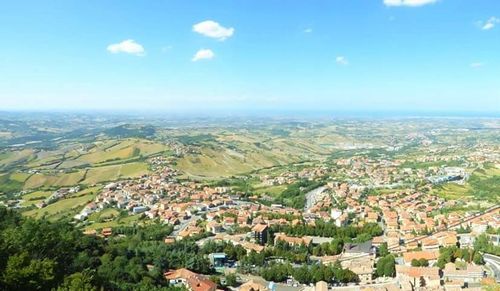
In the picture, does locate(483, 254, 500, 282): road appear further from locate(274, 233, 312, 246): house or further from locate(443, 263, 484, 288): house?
locate(274, 233, 312, 246): house

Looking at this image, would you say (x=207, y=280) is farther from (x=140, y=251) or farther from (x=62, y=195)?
(x=62, y=195)

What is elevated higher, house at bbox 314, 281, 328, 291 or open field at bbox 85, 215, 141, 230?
house at bbox 314, 281, 328, 291

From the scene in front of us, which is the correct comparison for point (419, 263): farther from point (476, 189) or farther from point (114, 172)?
point (114, 172)

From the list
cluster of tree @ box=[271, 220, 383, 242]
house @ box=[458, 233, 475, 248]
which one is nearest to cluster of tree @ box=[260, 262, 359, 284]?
cluster of tree @ box=[271, 220, 383, 242]

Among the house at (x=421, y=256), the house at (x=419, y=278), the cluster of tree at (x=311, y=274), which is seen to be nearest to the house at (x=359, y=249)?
the house at (x=421, y=256)

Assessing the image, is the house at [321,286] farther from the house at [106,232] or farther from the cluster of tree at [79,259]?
the house at [106,232]

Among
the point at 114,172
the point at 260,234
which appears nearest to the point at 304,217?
the point at 260,234
